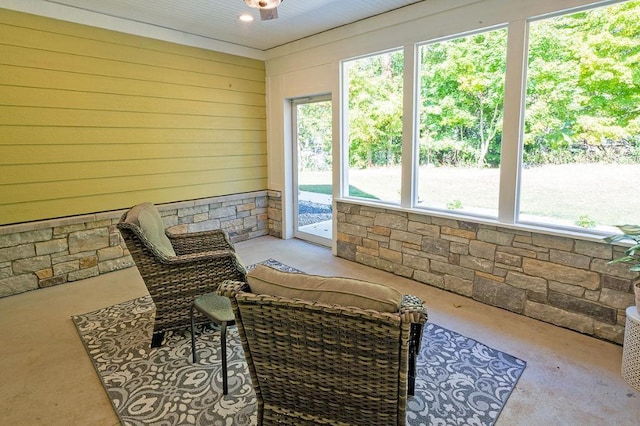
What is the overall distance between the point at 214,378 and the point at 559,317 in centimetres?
273

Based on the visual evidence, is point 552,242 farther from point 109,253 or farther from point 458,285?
point 109,253

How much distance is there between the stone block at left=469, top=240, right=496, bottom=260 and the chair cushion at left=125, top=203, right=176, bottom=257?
8.81ft

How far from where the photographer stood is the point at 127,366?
2.55 metres

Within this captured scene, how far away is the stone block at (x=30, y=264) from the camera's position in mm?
3811

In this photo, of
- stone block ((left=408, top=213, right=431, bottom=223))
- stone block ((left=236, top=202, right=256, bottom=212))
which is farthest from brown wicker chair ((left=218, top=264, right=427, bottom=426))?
stone block ((left=236, top=202, right=256, bottom=212))

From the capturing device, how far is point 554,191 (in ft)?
10.3

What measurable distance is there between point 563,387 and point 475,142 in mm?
2161

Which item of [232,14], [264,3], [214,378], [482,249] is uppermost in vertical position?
[232,14]

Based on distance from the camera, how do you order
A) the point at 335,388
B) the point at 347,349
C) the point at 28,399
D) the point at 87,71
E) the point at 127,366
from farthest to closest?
the point at 87,71 → the point at 127,366 → the point at 28,399 → the point at 335,388 → the point at 347,349

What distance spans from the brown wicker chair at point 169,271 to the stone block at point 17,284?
1984 mm

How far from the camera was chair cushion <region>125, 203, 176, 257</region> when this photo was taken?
2646 millimetres

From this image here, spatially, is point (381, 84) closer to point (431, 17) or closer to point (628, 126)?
point (431, 17)

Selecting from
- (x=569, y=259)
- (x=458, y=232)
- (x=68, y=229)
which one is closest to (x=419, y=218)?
(x=458, y=232)

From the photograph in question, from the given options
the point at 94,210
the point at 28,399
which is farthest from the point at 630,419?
the point at 94,210
